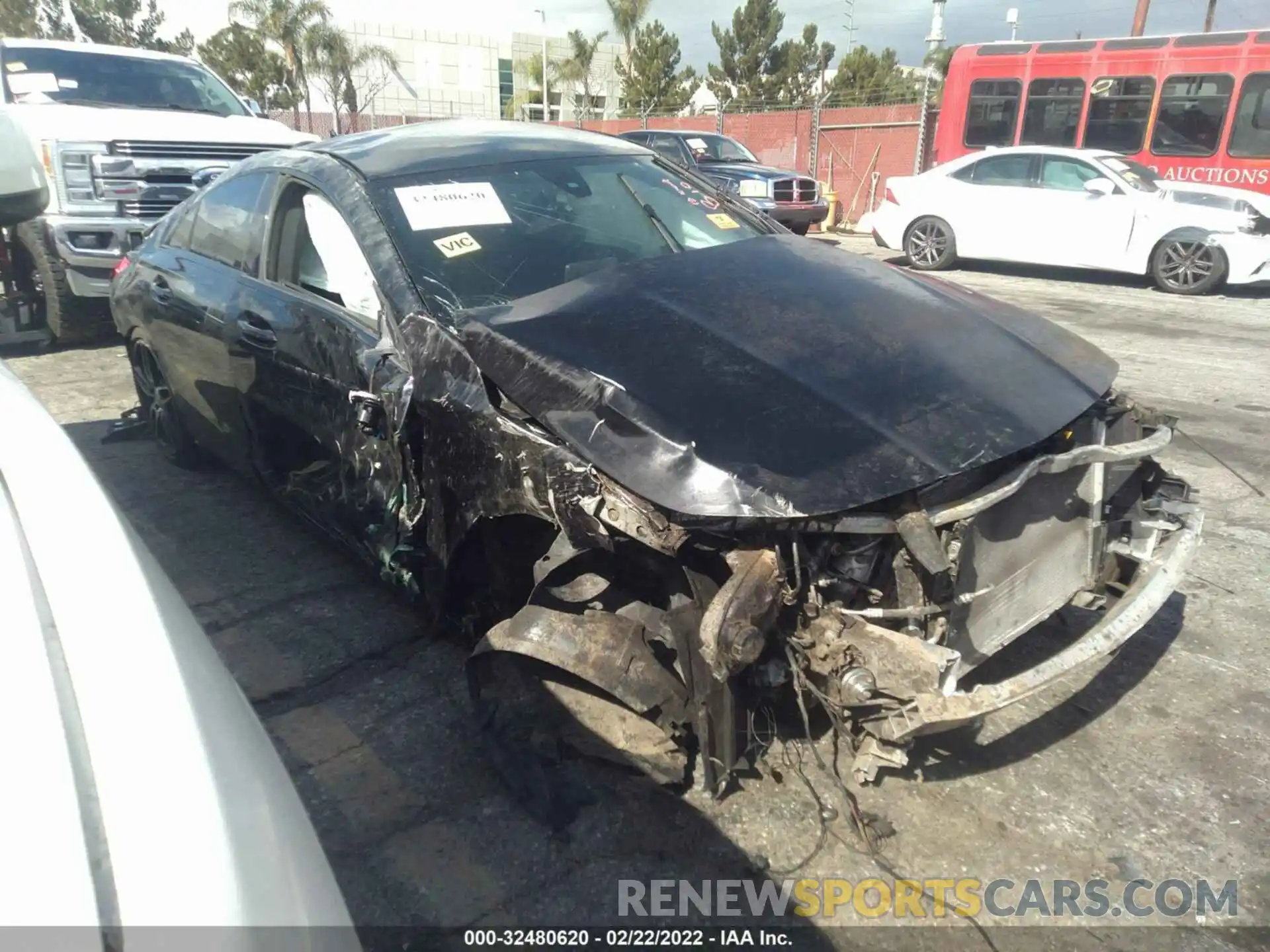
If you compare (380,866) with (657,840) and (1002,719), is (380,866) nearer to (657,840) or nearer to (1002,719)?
(657,840)

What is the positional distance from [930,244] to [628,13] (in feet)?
101

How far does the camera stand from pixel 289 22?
3462 centimetres

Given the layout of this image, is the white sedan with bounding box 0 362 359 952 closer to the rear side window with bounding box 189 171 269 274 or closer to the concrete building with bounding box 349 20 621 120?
the rear side window with bounding box 189 171 269 274

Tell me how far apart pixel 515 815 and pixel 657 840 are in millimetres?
401

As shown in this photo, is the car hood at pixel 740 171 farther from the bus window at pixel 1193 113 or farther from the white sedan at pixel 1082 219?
the bus window at pixel 1193 113

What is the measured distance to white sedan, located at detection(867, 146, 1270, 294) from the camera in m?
10.1

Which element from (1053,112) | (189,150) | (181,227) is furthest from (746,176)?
(181,227)

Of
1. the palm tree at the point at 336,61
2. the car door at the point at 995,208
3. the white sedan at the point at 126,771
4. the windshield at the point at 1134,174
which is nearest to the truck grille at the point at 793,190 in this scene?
the car door at the point at 995,208

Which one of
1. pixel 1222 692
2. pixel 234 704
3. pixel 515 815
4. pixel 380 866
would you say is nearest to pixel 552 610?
pixel 515 815

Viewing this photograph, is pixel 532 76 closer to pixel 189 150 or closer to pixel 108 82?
pixel 108 82

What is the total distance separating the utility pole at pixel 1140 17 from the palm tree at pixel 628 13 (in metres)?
21.4

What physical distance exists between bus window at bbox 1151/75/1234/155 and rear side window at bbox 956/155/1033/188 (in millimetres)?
3817

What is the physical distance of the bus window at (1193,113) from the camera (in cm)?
1287

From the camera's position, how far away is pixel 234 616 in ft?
11.4
